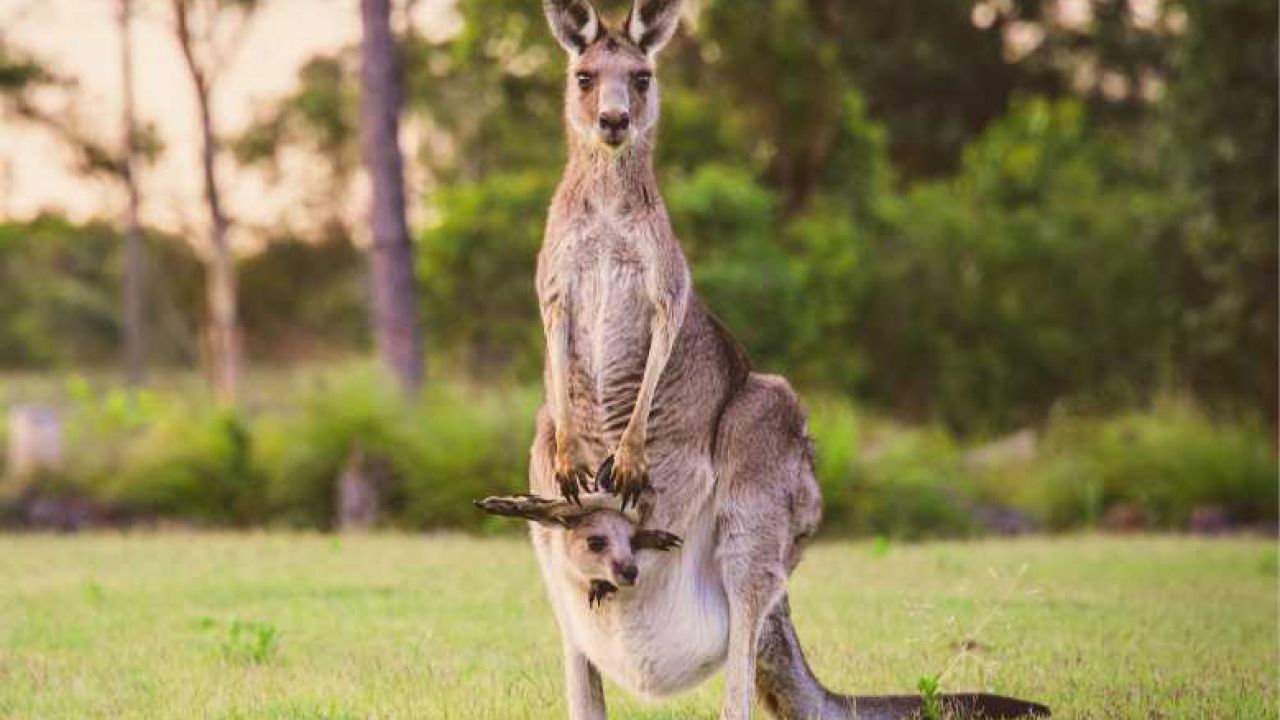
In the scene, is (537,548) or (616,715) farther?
(616,715)

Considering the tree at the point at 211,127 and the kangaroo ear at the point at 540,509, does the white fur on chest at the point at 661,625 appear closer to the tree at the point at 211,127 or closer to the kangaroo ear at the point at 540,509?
the kangaroo ear at the point at 540,509

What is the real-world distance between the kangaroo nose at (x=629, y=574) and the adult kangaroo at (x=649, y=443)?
4.6 inches

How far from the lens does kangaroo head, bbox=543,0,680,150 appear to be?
17.0 ft

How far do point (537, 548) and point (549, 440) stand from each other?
1.12 feet

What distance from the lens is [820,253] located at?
20.3 metres

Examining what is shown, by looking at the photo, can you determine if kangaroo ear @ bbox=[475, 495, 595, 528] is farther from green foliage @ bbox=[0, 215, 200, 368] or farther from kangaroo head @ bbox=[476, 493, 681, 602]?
green foliage @ bbox=[0, 215, 200, 368]

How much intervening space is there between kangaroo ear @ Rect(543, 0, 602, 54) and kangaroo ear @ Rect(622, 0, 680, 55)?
0.12 metres

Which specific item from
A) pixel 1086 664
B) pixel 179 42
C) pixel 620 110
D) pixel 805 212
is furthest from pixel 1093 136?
pixel 620 110

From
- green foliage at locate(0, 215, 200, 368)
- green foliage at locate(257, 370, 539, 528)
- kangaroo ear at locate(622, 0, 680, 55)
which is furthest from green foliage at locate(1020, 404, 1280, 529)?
green foliage at locate(0, 215, 200, 368)

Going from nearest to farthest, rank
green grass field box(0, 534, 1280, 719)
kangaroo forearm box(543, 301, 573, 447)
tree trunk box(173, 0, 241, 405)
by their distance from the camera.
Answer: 1. kangaroo forearm box(543, 301, 573, 447)
2. green grass field box(0, 534, 1280, 719)
3. tree trunk box(173, 0, 241, 405)

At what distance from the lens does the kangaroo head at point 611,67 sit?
518 cm

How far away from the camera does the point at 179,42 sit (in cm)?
Result: 2494

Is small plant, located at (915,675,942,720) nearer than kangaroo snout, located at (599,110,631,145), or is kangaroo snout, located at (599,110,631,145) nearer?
kangaroo snout, located at (599,110,631,145)

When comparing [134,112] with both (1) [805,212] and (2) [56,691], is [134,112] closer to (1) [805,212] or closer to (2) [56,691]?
(1) [805,212]
